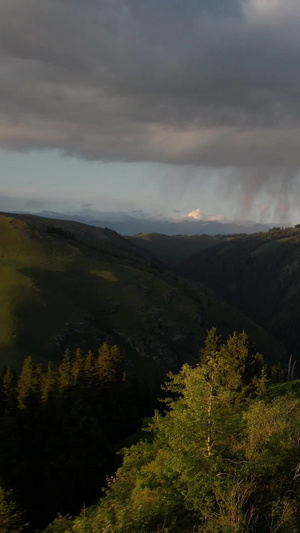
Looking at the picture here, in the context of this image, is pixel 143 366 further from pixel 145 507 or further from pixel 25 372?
pixel 145 507

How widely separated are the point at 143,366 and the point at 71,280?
225ft

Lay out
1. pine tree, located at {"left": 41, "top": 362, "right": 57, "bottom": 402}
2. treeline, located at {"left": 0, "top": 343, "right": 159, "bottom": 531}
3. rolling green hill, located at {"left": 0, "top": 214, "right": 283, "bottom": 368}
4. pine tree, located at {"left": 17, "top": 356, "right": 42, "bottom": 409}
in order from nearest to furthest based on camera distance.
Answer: treeline, located at {"left": 0, "top": 343, "right": 159, "bottom": 531} → pine tree, located at {"left": 17, "top": 356, "right": 42, "bottom": 409} → pine tree, located at {"left": 41, "top": 362, "right": 57, "bottom": 402} → rolling green hill, located at {"left": 0, "top": 214, "right": 283, "bottom": 368}

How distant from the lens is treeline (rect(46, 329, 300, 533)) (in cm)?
1805

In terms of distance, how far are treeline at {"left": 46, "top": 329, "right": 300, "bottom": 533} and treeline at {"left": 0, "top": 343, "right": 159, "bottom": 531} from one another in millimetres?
21219

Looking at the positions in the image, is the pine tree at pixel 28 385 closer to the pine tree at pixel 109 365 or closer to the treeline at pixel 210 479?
the pine tree at pixel 109 365

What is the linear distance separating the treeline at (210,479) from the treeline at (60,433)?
21.2m

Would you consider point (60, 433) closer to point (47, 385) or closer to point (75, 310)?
point (47, 385)

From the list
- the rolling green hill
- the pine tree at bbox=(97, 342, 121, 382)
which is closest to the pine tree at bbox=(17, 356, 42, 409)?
the pine tree at bbox=(97, 342, 121, 382)

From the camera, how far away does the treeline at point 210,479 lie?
18047mm

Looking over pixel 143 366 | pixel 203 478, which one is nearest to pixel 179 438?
pixel 203 478

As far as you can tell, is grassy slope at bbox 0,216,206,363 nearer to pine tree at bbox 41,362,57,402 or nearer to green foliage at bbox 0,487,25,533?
pine tree at bbox 41,362,57,402

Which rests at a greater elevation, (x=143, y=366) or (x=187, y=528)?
(x=187, y=528)

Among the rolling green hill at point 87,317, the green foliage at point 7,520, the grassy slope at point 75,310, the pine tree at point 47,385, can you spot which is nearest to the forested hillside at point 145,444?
the green foliage at point 7,520

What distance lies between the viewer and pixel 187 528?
63.1 feet
